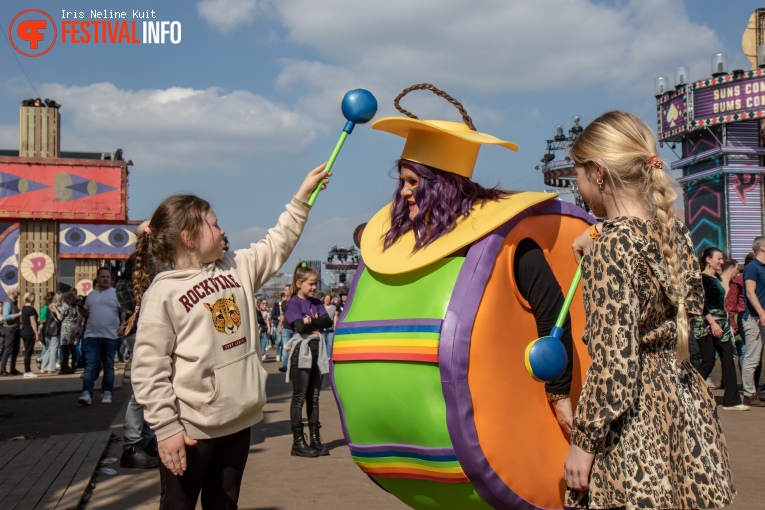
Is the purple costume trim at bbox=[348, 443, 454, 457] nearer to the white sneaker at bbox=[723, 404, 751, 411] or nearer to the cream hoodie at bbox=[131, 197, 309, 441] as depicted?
the cream hoodie at bbox=[131, 197, 309, 441]

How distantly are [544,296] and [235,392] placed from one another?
119cm

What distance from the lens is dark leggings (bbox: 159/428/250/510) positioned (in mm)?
3037

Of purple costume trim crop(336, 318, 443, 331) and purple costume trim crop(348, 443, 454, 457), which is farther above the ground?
purple costume trim crop(336, 318, 443, 331)

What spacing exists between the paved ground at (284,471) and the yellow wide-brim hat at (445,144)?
111 inches

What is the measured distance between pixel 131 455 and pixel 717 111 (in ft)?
88.6

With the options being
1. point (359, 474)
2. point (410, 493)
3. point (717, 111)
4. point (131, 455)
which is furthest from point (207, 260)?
point (717, 111)

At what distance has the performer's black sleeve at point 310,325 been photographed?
283 inches

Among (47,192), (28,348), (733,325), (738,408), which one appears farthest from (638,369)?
(47,192)

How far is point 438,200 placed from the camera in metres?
3.03

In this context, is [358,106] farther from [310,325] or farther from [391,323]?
[310,325]

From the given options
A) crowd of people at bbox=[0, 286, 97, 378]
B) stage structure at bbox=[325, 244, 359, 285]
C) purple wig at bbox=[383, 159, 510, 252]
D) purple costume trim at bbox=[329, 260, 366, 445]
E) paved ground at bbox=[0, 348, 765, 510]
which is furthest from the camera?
stage structure at bbox=[325, 244, 359, 285]

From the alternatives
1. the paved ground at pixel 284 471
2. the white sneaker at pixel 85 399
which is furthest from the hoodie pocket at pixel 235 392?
the white sneaker at pixel 85 399

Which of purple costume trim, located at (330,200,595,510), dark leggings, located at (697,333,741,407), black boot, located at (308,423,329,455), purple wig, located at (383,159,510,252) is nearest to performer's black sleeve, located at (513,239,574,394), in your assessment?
purple costume trim, located at (330,200,595,510)

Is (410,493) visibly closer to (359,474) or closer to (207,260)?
(207,260)
